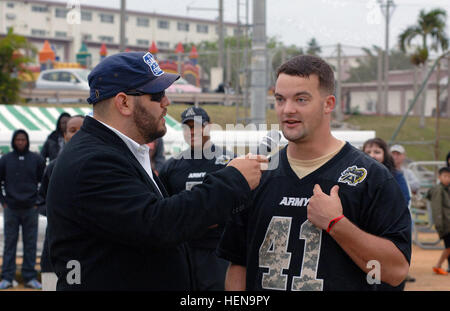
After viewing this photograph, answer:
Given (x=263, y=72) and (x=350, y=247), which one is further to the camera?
(x=263, y=72)

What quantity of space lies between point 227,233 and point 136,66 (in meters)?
1.03

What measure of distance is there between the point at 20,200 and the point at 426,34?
73.3ft

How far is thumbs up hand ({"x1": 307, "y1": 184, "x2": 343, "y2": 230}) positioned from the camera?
2643 millimetres

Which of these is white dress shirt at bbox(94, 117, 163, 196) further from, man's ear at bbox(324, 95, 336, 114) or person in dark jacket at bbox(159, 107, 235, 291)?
person in dark jacket at bbox(159, 107, 235, 291)

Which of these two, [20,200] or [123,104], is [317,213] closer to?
[123,104]

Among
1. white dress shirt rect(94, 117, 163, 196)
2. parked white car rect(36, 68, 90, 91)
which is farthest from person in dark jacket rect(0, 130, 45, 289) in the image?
parked white car rect(36, 68, 90, 91)

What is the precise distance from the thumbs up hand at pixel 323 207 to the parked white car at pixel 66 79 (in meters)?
17.3

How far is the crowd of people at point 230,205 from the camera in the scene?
2.32 meters

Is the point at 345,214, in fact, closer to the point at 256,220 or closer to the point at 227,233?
the point at 256,220

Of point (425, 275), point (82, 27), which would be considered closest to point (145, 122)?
point (425, 275)

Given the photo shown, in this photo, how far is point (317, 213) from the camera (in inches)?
105

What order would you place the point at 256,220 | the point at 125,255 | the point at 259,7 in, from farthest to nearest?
the point at 259,7
the point at 256,220
the point at 125,255
